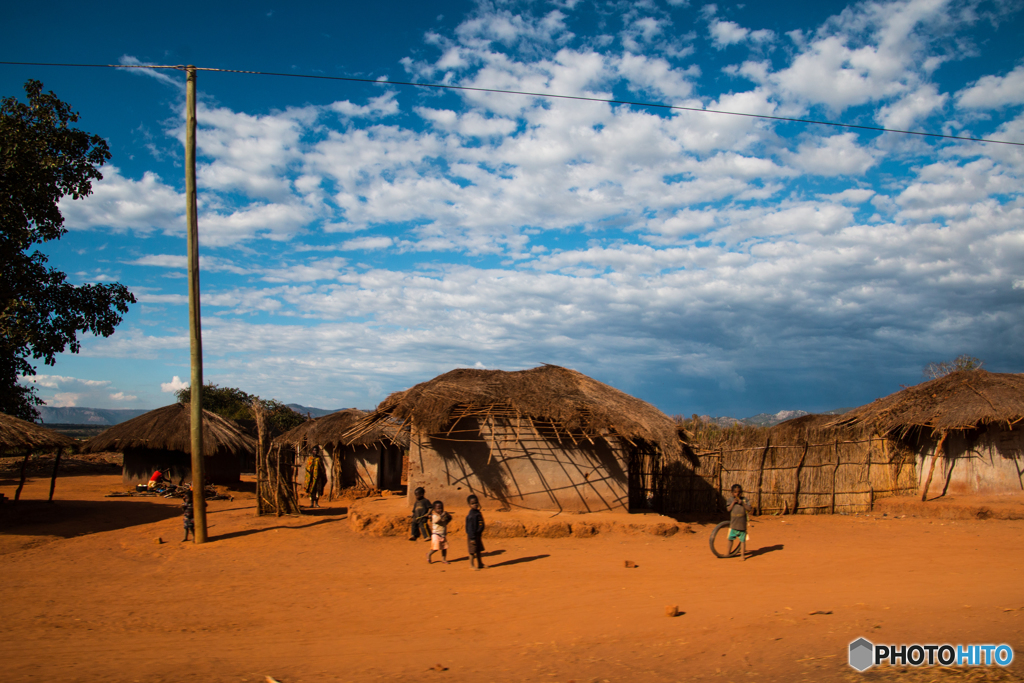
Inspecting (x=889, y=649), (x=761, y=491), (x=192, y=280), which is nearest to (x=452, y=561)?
(x=889, y=649)

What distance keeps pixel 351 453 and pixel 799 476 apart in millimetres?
15441

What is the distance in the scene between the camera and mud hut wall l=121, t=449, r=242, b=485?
22.5 meters

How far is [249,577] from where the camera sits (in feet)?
33.0

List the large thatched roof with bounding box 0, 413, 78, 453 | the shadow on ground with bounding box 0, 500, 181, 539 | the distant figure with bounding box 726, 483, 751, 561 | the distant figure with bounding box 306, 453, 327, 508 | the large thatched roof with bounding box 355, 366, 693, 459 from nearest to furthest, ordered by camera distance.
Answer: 1. the distant figure with bounding box 726, 483, 751, 561
2. the large thatched roof with bounding box 355, 366, 693, 459
3. the shadow on ground with bounding box 0, 500, 181, 539
4. the large thatched roof with bounding box 0, 413, 78, 453
5. the distant figure with bounding box 306, 453, 327, 508

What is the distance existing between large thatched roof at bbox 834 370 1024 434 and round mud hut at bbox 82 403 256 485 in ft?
69.3

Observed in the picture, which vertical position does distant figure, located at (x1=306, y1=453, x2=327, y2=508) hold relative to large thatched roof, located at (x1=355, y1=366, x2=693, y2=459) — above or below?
below

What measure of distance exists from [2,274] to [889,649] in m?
26.7

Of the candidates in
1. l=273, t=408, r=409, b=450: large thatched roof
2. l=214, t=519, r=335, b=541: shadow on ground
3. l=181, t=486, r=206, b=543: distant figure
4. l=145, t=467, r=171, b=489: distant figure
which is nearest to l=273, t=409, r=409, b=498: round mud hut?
l=273, t=408, r=409, b=450: large thatched roof

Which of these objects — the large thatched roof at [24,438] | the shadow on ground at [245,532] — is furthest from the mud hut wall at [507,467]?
the large thatched roof at [24,438]

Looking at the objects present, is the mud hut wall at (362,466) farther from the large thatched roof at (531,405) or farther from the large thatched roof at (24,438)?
the large thatched roof at (24,438)

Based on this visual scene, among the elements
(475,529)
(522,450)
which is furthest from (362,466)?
(475,529)

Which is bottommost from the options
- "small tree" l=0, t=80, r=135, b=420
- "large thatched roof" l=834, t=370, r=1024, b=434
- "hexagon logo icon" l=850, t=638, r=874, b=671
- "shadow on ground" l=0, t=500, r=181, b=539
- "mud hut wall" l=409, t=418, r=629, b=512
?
"shadow on ground" l=0, t=500, r=181, b=539

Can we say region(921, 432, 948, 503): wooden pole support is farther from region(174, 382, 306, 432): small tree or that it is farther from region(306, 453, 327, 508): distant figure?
region(174, 382, 306, 432): small tree

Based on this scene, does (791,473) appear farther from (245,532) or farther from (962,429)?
(245,532)
